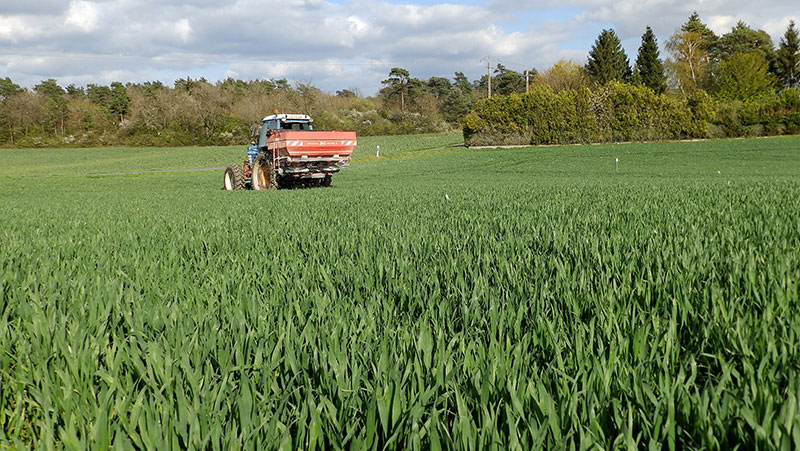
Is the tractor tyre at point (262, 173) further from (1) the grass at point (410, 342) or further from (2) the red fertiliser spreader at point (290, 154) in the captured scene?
(1) the grass at point (410, 342)

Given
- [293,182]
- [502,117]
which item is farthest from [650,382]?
[502,117]

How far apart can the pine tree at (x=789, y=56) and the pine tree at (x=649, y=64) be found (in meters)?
18.3

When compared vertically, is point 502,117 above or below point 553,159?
above

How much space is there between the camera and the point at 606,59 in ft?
205

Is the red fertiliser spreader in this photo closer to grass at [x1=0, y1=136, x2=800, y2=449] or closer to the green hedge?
grass at [x1=0, y1=136, x2=800, y2=449]

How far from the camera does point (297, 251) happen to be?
4.24 metres

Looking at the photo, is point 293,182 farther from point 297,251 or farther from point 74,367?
point 74,367

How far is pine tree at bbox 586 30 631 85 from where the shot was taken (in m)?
61.9

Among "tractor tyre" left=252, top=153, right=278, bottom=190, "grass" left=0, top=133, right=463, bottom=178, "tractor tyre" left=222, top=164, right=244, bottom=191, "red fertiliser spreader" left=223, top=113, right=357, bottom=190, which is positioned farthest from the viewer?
"grass" left=0, top=133, right=463, bottom=178

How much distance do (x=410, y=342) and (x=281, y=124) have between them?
53.2 feet

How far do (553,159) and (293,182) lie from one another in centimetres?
1868

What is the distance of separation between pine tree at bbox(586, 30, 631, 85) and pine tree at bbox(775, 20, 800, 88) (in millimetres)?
19112

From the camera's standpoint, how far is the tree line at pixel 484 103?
40250mm

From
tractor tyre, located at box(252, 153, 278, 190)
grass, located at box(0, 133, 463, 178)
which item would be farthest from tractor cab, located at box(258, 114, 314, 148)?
grass, located at box(0, 133, 463, 178)
